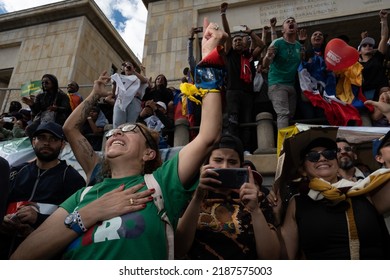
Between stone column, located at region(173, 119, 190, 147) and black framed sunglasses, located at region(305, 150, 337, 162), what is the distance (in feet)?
9.79

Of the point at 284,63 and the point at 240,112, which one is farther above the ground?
the point at 284,63

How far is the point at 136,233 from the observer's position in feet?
5.39

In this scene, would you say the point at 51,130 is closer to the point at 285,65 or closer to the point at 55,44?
the point at 285,65

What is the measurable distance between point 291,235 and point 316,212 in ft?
0.83

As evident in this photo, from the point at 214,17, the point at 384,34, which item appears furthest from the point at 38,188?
the point at 214,17

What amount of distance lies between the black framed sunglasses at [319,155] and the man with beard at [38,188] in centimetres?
202

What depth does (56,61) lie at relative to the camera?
13.0m

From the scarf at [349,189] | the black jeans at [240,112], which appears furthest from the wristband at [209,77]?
the black jeans at [240,112]

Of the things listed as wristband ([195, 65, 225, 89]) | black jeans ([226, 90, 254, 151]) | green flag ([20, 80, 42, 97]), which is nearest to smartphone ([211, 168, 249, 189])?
wristband ([195, 65, 225, 89])

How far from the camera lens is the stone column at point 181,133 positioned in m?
5.34

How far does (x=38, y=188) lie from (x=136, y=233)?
1400mm
